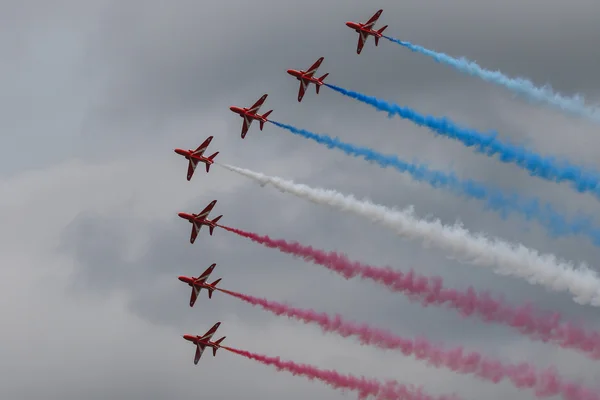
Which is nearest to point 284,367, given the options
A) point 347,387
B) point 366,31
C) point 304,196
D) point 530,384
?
point 347,387

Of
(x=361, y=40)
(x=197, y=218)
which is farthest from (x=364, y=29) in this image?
(x=197, y=218)

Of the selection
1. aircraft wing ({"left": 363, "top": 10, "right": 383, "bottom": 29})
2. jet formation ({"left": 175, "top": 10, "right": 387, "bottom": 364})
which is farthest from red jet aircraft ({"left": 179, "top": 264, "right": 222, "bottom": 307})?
aircraft wing ({"left": 363, "top": 10, "right": 383, "bottom": 29})

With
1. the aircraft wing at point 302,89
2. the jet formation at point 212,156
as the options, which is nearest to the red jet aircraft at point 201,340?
the jet formation at point 212,156

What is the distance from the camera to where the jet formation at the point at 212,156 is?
109000 mm

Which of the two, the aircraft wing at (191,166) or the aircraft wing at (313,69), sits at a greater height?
the aircraft wing at (313,69)

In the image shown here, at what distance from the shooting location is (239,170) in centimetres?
10988

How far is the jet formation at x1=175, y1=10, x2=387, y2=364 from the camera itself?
109000 mm

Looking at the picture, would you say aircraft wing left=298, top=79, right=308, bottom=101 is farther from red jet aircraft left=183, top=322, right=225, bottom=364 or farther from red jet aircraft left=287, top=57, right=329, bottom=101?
red jet aircraft left=183, top=322, right=225, bottom=364

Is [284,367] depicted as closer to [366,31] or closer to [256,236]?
[256,236]

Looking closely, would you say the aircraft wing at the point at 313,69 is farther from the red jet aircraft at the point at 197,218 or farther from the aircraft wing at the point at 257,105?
the red jet aircraft at the point at 197,218

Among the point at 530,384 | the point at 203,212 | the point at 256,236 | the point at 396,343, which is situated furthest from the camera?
the point at 203,212

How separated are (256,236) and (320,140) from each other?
8993 millimetres

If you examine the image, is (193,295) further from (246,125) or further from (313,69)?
(313,69)

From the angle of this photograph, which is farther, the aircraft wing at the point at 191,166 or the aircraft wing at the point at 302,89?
the aircraft wing at the point at 191,166
